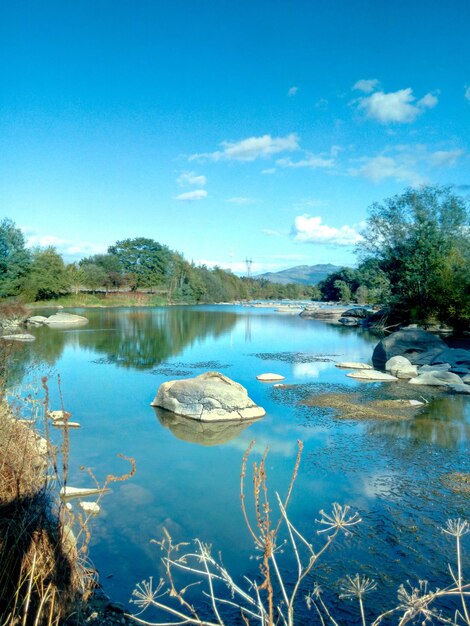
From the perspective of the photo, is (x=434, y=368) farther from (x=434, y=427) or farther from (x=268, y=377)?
(x=434, y=427)

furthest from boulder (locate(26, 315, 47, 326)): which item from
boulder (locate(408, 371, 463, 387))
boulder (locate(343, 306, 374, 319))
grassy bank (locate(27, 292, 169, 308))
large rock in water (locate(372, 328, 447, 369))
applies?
boulder (locate(343, 306, 374, 319))

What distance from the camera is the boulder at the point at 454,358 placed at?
1667cm

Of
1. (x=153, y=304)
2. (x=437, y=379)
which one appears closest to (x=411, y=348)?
(x=437, y=379)

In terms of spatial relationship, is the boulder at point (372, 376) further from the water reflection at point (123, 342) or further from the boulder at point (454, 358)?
the water reflection at point (123, 342)

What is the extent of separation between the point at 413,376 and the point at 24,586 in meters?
14.5

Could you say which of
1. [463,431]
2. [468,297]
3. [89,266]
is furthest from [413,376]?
[89,266]

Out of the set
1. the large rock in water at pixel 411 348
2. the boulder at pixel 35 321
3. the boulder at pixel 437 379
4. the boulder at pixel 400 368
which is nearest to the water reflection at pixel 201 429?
the boulder at pixel 437 379

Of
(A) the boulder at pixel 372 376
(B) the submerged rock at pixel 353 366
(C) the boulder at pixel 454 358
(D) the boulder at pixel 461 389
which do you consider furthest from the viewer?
(B) the submerged rock at pixel 353 366

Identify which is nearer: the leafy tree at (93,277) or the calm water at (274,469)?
the calm water at (274,469)

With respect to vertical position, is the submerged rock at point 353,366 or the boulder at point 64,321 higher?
the boulder at point 64,321

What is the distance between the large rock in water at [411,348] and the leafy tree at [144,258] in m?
59.1

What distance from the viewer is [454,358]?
56.6 feet

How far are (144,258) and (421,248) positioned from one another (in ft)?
175

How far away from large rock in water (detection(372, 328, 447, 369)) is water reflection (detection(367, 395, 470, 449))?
6.87 m
